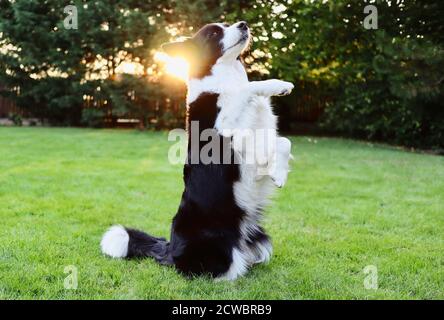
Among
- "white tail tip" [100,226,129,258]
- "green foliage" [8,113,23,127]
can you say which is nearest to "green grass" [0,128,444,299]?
"white tail tip" [100,226,129,258]

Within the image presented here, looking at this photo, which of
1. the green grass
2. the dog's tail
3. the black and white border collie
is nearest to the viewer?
the green grass

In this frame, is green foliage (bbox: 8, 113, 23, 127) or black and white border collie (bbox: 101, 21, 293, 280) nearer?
black and white border collie (bbox: 101, 21, 293, 280)

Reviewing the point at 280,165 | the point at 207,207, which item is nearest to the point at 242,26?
the point at 280,165

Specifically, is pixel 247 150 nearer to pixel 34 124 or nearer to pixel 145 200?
pixel 145 200

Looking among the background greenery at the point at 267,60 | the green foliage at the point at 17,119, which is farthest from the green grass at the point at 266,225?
the green foliage at the point at 17,119

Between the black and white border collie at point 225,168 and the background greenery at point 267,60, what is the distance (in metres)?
7.64

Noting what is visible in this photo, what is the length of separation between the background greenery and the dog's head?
7.56 m

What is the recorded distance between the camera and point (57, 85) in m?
17.7

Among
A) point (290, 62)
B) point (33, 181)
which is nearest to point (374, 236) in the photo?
point (33, 181)

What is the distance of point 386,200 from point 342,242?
6.94ft

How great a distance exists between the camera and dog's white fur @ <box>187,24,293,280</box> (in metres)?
3.37

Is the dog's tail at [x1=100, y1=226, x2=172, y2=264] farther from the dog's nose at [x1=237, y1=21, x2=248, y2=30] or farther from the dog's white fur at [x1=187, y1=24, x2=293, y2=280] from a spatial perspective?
the dog's nose at [x1=237, y1=21, x2=248, y2=30]

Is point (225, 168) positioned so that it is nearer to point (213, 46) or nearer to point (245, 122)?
point (245, 122)

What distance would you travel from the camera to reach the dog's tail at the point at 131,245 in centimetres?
381
